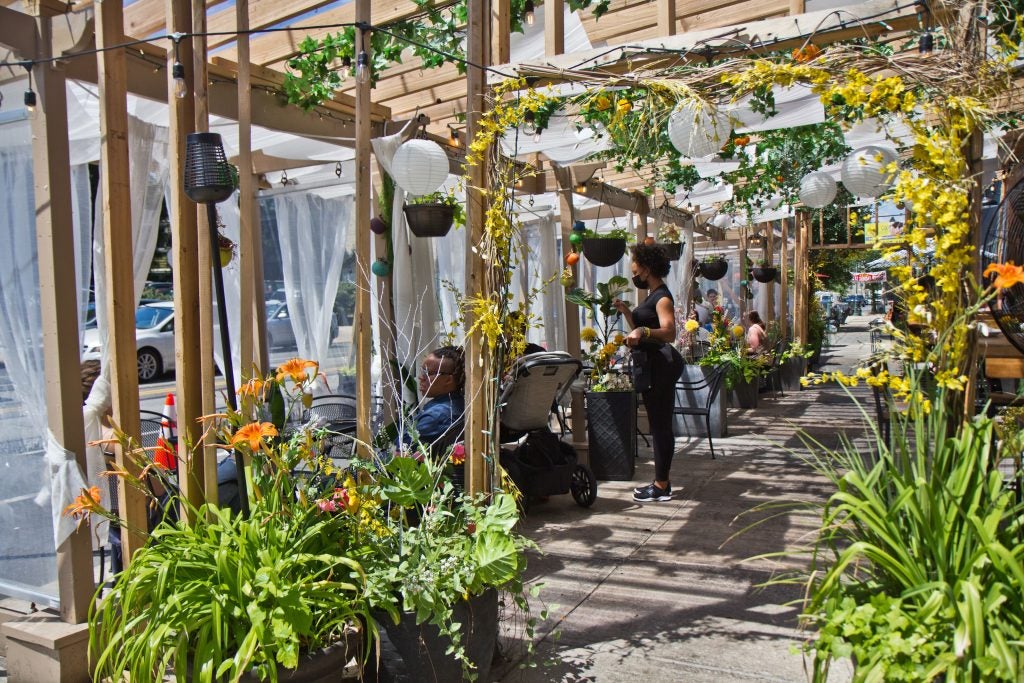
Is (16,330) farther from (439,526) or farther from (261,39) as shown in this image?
(261,39)

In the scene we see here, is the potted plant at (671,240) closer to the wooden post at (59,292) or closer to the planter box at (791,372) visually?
the planter box at (791,372)

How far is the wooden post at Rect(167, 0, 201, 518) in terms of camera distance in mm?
2768

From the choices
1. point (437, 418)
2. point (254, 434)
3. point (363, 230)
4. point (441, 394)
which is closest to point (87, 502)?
point (254, 434)

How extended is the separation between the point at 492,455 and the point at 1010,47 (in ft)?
6.87

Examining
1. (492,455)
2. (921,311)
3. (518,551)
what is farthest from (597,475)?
(921,311)

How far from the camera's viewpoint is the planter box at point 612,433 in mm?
5484

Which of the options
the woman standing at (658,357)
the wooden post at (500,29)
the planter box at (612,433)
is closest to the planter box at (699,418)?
the planter box at (612,433)

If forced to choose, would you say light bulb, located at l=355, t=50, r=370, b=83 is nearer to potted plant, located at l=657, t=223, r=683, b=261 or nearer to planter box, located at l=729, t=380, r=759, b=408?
potted plant, located at l=657, t=223, r=683, b=261

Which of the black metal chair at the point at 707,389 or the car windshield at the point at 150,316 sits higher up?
the car windshield at the point at 150,316

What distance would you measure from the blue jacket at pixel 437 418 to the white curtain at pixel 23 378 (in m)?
1.59

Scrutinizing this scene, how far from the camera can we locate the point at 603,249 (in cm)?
640

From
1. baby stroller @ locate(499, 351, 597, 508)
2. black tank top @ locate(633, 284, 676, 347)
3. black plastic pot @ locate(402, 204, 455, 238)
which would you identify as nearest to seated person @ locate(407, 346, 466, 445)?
baby stroller @ locate(499, 351, 597, 508)

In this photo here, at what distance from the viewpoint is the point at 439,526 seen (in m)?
2.64

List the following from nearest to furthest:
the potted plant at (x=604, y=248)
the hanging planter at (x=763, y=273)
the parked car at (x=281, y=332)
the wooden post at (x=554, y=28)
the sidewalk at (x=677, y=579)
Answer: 1. the sidewalk at (x=677, y=579)
2. the wooden post at (x=554, y=28)
3. the potted plant at (x=604, y=248)
4. the parked car at (x=281, y=332)
5. the hanging planter at (x=763, y=273)
